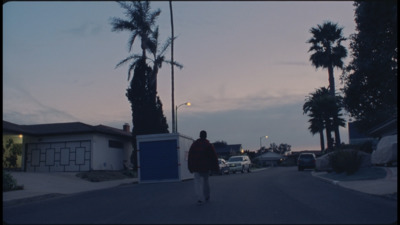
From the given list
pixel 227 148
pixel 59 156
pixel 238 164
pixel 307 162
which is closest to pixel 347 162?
pixel 307 162

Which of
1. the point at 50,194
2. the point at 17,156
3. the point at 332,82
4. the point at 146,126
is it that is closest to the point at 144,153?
the point at 50,194

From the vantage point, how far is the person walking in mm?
11891

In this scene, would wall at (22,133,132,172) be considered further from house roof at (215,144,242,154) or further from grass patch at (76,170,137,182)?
house roof at (215,144,242,154)

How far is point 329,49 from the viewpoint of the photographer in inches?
1825

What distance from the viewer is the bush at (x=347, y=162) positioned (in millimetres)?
22812

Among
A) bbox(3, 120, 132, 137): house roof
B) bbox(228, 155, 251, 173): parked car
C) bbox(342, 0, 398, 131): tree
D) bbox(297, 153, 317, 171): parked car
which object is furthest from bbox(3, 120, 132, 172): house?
bbox(342, 0, 398, 131): tree

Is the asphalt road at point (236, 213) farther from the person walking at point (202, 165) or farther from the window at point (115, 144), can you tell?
the window at point (115, 144)

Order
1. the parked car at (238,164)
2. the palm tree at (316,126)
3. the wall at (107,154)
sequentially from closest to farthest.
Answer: the wall at (107,154), the parked car at (238,164), the palm tree at (316,126)

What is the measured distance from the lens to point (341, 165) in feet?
76.9

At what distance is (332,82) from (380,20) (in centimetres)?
3061

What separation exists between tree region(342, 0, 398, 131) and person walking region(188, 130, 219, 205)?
9.08 meters

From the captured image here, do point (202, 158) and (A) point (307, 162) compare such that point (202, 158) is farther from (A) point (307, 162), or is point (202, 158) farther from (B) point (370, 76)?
(A) point (307, 162)

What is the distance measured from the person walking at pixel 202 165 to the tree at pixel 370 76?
908 cm

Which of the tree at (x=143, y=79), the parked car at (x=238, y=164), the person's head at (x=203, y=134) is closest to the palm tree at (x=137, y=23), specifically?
the tree at (x=143, y=79)
